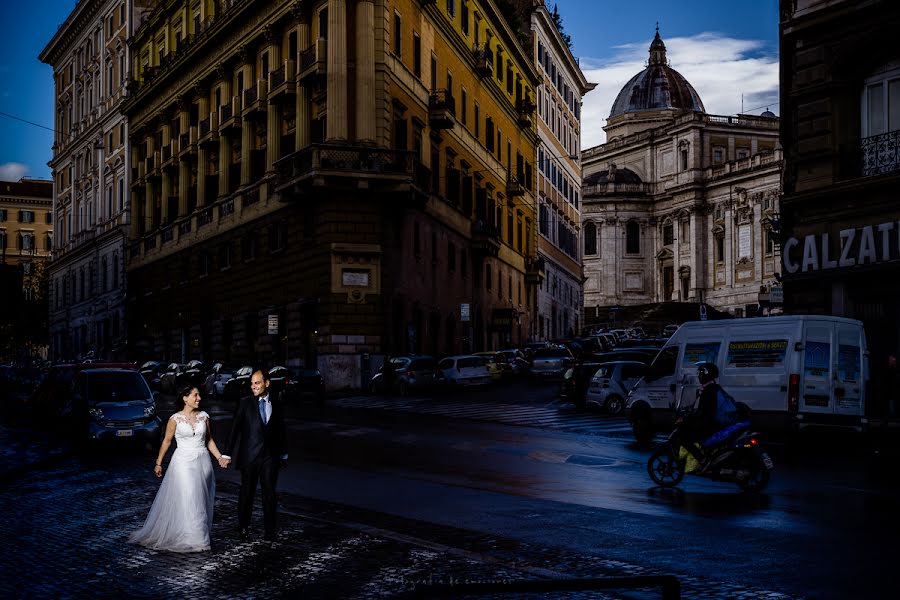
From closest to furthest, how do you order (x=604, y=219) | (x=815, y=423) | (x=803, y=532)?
(x=803, y=532)
(x=815, y=423)
(x=604, y=219)

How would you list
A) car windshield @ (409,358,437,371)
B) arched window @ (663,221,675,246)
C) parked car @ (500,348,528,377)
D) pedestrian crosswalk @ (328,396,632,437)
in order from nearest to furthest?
1. pedestrian crosswalk @ (328,396,632,437)
2. car windshield @ (409,358,437,371)
3. parked car @ (500,348,528,377)
4. arched window @ (663,221,675,246)

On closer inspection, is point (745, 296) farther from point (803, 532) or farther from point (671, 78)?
point (803, 532)

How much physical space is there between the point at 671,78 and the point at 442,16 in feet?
272

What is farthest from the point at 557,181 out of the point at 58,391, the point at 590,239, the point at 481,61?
the point at 58,391

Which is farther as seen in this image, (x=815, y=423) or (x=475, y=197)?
(x=475, y=197)

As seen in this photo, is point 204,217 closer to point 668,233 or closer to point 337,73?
point 337,73

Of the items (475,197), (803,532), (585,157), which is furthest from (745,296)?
(803,532)

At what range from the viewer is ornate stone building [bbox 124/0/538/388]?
41.8 m

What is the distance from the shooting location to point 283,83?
45.2m

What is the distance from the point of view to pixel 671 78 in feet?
420

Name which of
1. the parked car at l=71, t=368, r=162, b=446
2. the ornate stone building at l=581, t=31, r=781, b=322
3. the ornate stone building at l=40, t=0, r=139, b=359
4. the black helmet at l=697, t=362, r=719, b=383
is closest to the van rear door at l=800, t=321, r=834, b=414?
the black helmet at l=697, t=362, r=719, b=383

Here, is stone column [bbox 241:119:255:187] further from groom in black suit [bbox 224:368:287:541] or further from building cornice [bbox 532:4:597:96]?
groom in black suit [bbox 224:368:287:541]

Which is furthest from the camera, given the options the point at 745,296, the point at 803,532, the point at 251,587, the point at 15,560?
the point at 745,296

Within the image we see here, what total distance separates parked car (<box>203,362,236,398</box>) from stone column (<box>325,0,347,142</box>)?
9998 millimetres
